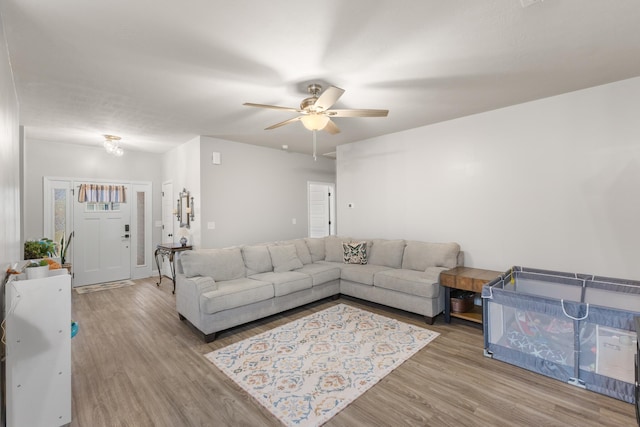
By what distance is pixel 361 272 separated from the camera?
425 cm

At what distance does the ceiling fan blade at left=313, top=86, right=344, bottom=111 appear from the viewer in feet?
7.82

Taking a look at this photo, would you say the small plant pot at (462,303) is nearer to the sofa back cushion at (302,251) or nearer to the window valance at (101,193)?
the sofa back cushion at (302,251)

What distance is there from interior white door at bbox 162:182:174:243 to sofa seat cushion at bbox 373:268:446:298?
4.34 metres

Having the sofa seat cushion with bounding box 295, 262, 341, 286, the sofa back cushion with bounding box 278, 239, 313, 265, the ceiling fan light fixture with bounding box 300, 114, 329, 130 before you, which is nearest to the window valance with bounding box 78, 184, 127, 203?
the sofa back cushion with bounding box 278, 239, 313, 265

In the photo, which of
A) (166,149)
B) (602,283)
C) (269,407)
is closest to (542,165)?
(602,283)

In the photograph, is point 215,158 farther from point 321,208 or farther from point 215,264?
point 321,208

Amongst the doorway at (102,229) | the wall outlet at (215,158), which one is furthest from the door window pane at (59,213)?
the wall outlet at (215,158)

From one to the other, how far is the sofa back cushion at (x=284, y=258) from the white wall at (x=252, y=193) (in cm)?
119

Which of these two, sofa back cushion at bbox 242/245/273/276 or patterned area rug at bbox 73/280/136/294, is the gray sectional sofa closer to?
sofa back cushion at bbox 242/245/273/276

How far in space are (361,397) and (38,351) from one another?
7.22 feet

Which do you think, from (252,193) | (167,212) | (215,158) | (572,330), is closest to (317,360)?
(572,330)

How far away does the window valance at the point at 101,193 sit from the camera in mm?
5422

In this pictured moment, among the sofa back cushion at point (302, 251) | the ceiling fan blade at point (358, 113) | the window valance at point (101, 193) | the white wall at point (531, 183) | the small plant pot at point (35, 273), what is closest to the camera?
the small plant pot at point (35, 273)

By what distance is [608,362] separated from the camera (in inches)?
88.0
